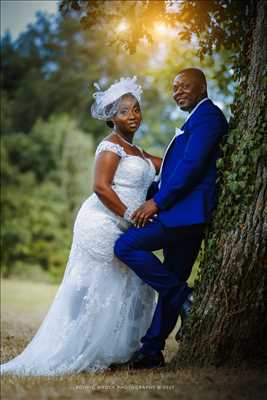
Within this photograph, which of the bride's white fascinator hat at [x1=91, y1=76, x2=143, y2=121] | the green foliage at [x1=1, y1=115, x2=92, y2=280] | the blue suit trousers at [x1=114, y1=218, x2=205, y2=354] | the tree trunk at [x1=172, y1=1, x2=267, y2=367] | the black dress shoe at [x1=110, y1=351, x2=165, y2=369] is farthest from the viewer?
the green foliage at [x1=1, y1=115, x2=92, y2=280]

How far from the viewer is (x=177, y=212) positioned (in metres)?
4.27

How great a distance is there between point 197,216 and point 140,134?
20.3m

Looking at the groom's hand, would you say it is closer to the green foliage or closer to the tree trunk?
the tree trunk

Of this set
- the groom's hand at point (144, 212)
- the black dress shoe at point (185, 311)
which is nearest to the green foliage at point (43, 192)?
the groom's hand at point (144, 212)

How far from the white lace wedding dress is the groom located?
0.59 ft

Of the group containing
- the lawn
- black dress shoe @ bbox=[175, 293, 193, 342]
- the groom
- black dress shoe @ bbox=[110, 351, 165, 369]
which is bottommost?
black dress shoe @ bbox=[110, 351, 165, 369]

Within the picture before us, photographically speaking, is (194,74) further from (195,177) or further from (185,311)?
(185,311)

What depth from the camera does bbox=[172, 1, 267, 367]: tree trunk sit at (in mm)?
3982

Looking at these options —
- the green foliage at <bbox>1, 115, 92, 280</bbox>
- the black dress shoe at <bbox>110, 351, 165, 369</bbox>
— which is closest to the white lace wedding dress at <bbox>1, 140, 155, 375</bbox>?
the black dress shoe at <bbox>110, 351, 165, 369</bbox>

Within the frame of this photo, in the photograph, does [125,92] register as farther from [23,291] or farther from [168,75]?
[23,291]

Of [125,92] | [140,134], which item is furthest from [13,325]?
[140,134]

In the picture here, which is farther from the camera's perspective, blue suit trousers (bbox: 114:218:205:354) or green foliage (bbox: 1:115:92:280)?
green foliage (bbox: 1:115:92:280)

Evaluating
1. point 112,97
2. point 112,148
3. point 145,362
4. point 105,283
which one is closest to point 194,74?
point 112,97

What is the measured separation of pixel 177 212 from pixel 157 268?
0.45 meters
